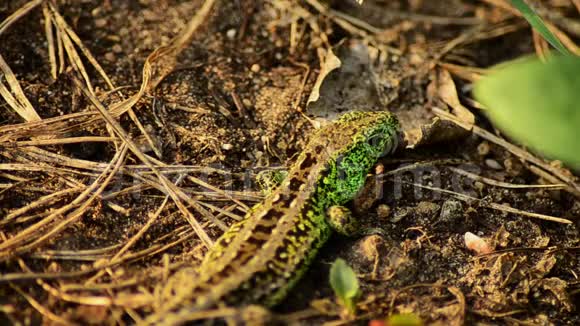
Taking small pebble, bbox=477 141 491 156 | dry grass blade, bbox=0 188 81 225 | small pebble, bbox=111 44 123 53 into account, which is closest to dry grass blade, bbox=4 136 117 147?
dry grass blade, bbox=0 188 81 225

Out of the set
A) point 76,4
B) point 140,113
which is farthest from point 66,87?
point 76,4

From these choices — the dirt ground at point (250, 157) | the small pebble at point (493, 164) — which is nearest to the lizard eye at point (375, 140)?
the dirt ground at point (250, 157)

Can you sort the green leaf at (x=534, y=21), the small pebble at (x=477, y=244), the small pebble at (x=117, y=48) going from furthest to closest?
the small pebble at (x=117, y=48) < the small pebble at (x=477, y=244) < the green leaf at (x=534, y=21)

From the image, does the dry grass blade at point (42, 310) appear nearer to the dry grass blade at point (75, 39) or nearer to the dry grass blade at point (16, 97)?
the dry grass blade at point (16, 97)

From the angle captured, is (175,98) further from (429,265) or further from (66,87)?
(429,265)

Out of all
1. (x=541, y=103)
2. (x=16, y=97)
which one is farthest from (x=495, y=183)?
(x=16, y=97)
